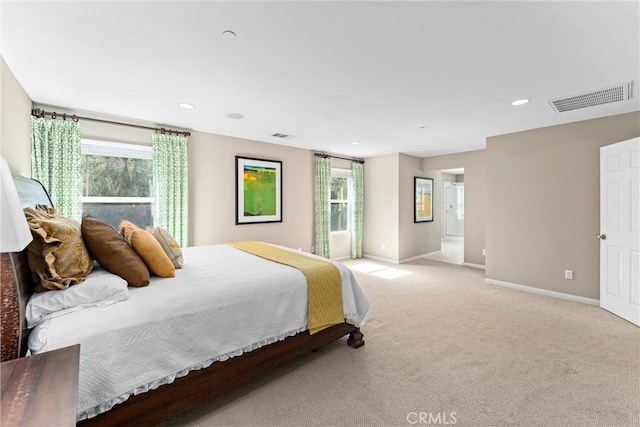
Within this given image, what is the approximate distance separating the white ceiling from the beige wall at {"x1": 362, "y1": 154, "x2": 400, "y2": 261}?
8.61 ft

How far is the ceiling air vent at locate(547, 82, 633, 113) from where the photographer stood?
270 cm

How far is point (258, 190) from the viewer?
486 cm

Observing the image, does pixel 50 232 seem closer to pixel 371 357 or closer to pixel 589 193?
pixel 371 357

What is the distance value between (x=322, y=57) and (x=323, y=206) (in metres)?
3.83

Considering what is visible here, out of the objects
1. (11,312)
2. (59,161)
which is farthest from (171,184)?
(11,312)

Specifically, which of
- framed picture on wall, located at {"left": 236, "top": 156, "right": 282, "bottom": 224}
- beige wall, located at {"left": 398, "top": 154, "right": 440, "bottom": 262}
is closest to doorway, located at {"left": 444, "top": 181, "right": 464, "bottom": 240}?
beige wall, located at {"left": 398, "top": 154, "right": 440, "bottom": 262}

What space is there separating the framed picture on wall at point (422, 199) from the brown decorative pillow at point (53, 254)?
606 centimetres

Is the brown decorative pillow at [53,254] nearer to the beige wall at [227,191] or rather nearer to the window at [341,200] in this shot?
the beige wall at [227,191]

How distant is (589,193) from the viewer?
3.67 m

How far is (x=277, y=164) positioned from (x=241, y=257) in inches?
99.7

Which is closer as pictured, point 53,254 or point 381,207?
point 53,254

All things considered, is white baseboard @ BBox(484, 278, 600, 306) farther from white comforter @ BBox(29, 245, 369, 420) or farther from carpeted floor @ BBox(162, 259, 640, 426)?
white comforter @ BBox(29, 245, 369, 420)

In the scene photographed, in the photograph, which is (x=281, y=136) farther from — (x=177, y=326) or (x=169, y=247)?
(x=177, y=326)

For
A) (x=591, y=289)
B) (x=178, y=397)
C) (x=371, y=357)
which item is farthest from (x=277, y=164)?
(x=591, y=289)
